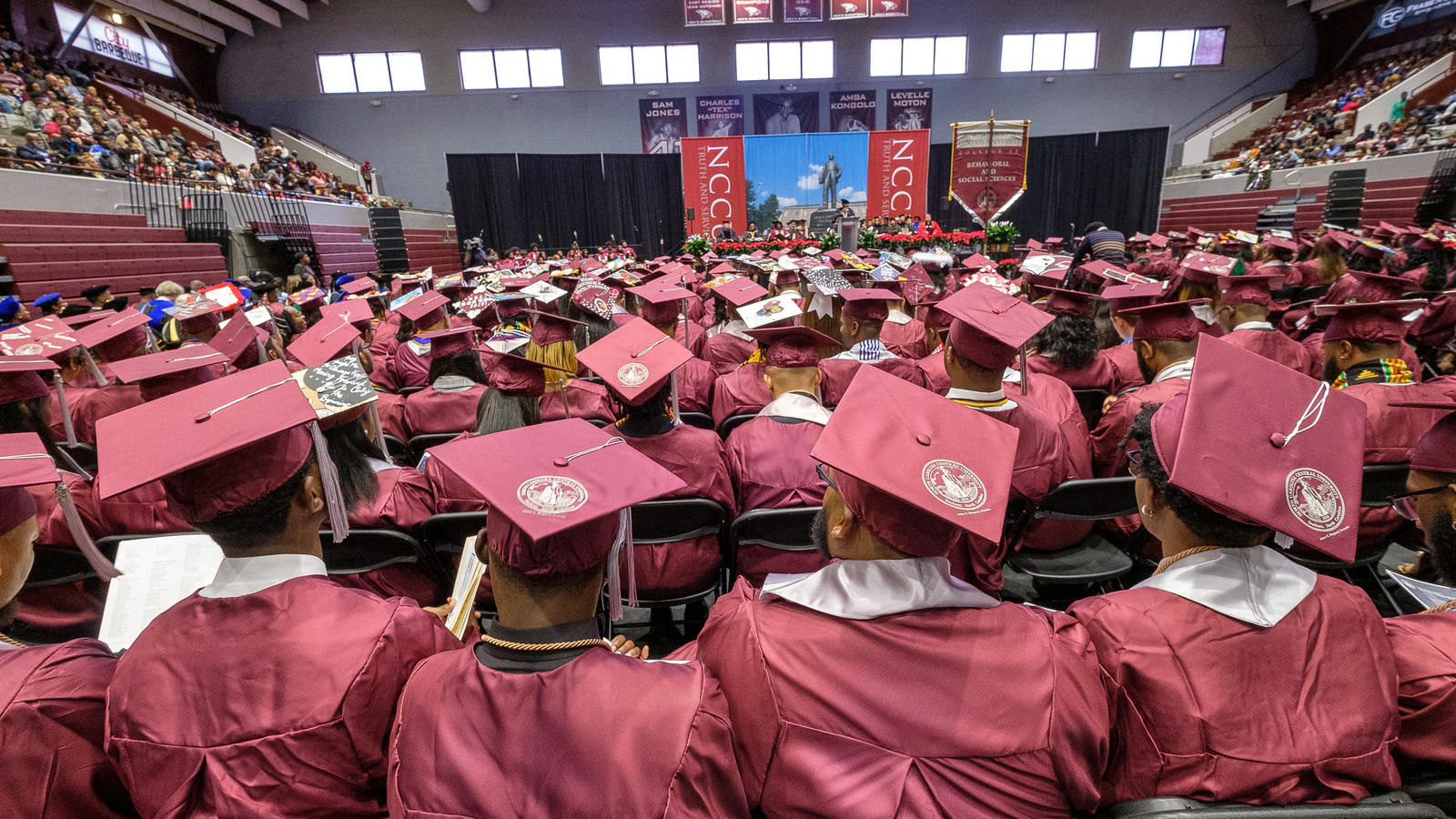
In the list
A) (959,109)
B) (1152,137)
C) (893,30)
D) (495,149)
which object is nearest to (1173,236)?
(1152,137)

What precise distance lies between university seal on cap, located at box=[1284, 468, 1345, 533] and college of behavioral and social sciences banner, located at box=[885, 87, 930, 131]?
20.5 meters

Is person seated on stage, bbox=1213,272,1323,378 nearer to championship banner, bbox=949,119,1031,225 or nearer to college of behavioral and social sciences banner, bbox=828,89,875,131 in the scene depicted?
championship banner, bbox=949,119,1031,225

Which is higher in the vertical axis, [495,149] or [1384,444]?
[495,149]

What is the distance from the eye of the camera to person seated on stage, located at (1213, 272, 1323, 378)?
3.30 meters

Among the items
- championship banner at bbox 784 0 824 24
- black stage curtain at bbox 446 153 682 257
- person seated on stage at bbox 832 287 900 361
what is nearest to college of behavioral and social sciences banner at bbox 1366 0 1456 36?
championship banner at bbox 784 0 824 24

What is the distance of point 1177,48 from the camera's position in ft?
62.0

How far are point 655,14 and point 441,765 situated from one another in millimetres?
22150

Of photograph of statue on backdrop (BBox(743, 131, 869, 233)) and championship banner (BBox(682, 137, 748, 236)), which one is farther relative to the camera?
photograph of statue on backdrop (BBox(743, 131, 869, 233))

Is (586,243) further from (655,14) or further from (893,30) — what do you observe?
(893,30)

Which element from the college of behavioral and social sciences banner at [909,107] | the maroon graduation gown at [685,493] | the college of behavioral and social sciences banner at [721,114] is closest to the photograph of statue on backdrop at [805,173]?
the college of behavioral and social sciences banner at [721,114]

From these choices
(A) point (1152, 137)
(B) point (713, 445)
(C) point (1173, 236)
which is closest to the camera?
(B) point (713, 445)

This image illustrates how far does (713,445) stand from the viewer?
2.22 metres

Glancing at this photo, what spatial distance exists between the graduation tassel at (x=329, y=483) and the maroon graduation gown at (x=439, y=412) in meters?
1.83

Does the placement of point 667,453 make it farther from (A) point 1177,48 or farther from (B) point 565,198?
(A) point 1177,48
